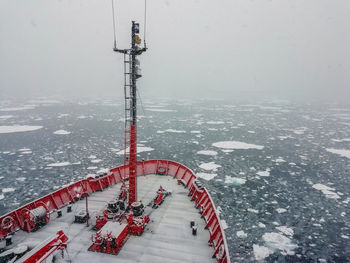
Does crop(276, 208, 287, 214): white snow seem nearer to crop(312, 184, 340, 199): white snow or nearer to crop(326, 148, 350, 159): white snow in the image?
crop(312, 184, 340, 199): white snow

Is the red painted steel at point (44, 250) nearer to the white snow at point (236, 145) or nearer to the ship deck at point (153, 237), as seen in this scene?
the ship deck at point (153, 237)

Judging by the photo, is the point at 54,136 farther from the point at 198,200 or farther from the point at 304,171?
the point at 304,171

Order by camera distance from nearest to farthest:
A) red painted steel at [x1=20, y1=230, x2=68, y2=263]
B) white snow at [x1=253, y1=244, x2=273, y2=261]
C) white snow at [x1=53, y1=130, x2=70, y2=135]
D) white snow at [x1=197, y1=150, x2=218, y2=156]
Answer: red painted steel at [x1=20, y1=230, x2=68, y2=263] < white snow at [x1=253, y1=244, x2=273, y2=261] < white snow at [x1=197, y1=150, x2=218, y2=156] < white snow at [x1=53, y1=130, x2=70, y2=135]

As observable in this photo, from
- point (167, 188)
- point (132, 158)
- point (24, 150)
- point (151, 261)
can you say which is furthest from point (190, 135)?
point (151, 261)

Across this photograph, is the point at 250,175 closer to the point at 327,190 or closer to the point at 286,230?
the point at 327,190

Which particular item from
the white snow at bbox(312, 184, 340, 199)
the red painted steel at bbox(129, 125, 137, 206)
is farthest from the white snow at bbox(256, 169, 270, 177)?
the red painted steel at bbox(129, 125, 137, 206)
